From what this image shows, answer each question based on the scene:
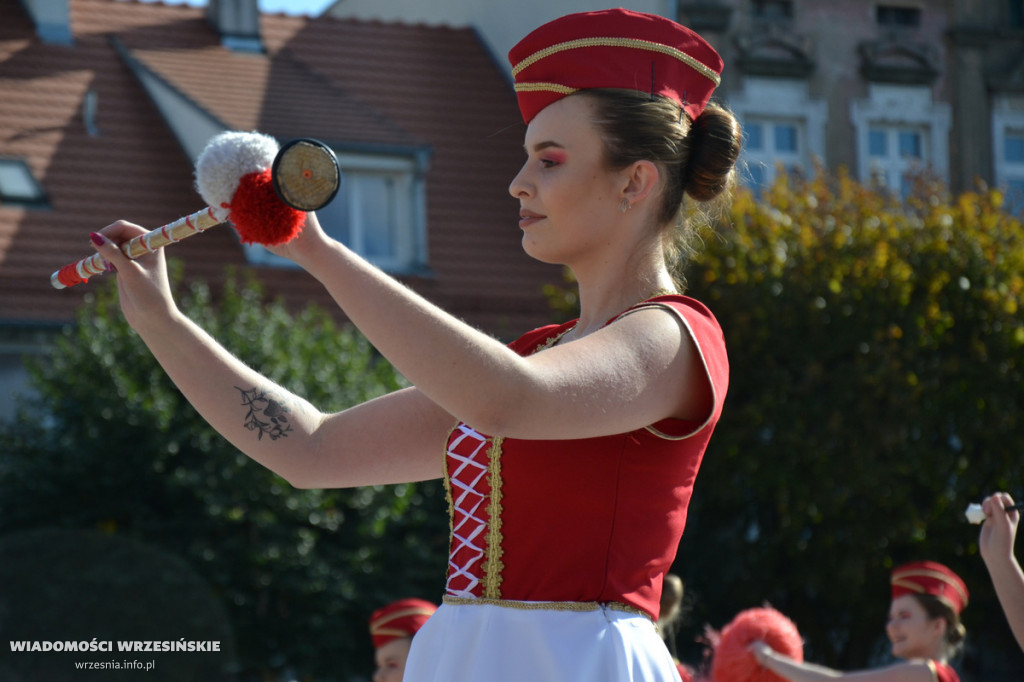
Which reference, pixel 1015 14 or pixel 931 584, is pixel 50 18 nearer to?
pixel 1015 14

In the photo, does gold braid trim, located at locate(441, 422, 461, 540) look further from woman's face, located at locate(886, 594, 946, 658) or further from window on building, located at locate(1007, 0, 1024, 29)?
window on building, located at locate(1007, 0, 1024, 29)

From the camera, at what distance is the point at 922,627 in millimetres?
5730

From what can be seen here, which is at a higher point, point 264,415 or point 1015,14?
point 1015,14

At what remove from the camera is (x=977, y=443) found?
12594mm

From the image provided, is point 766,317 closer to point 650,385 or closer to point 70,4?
point 70,4

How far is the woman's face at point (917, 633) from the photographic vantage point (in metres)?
5.70

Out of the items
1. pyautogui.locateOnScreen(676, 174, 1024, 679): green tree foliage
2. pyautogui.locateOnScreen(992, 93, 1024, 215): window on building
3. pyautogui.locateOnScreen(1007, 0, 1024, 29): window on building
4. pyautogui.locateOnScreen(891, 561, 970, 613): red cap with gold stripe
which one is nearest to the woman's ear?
pyautogui.locateOnScreen(891, 561, 970, 613): red cap with gold stripe

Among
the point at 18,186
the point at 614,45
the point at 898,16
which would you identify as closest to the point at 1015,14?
the point at 898,16

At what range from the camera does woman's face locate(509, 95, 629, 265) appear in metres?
2.20

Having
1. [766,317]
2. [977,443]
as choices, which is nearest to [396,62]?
[766,317]

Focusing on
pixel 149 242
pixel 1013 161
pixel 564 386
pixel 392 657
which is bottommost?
pixel 392 657

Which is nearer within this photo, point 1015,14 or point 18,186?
point 18,186

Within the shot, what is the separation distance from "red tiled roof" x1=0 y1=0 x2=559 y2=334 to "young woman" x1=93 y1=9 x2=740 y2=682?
1159 centimetres

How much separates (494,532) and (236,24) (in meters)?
15.9
